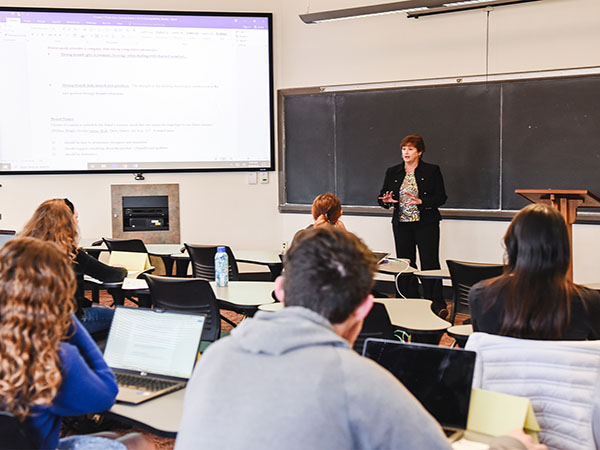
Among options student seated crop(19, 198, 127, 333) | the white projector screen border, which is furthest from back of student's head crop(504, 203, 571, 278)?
the white projector screen border

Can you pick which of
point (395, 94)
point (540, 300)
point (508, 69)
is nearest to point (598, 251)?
point (508, 69)

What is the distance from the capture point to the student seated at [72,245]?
367 centimetres

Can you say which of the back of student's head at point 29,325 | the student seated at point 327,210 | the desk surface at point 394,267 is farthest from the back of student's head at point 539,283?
the student seated at point 327,210

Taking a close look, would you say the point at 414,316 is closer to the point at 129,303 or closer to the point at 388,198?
the point at 388,198

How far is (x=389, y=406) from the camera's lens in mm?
1234

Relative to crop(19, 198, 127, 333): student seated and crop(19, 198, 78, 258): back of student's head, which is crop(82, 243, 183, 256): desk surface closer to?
crop(19, 198, 127, 333): student seated

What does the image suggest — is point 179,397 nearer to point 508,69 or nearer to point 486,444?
point 486,444

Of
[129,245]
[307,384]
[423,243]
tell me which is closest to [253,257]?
[129,245]

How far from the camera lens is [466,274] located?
15.1 ft

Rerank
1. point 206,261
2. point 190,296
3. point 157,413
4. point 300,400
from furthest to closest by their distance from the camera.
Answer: point 206,261, point 190,296, point 157,413, point 300,400

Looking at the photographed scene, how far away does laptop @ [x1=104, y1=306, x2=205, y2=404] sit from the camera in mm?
2447

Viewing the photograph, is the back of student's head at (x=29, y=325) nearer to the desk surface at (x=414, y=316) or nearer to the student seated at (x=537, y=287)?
the student seated at (x=537, y=287)

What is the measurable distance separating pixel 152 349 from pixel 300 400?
142 cm

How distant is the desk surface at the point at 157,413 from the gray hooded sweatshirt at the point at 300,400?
0.79 meters
